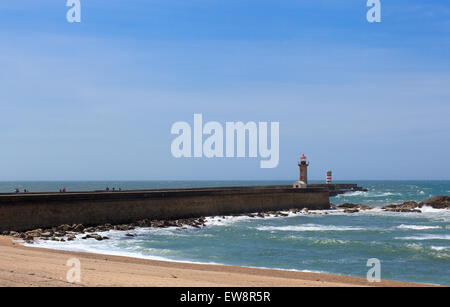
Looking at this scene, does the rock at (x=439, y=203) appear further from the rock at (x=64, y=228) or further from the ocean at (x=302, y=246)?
the rock at (x=64, y=228)

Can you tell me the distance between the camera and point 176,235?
962 inches

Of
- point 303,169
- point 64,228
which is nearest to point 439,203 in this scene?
point 303,169

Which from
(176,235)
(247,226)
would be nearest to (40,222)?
(176,235)

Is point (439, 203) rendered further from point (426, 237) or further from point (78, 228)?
point (78, 228)

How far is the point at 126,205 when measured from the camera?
27.6 meters

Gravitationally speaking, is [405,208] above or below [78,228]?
below

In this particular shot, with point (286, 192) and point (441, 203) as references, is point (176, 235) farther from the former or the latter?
Result: point (441, 203)

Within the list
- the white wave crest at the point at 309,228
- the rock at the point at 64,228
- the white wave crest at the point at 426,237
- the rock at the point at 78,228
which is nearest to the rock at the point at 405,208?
the white wave crest at the point at 309,228

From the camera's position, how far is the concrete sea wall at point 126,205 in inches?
899

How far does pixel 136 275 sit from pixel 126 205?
16.0m

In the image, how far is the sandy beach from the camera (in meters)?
10.5
